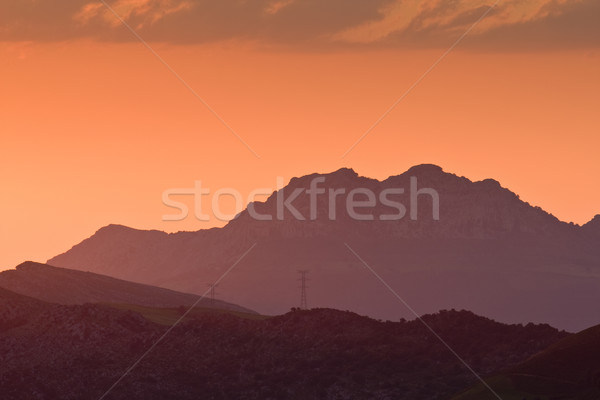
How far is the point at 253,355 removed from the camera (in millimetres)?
138875

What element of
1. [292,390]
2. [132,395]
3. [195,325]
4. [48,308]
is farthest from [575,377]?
[48,308]

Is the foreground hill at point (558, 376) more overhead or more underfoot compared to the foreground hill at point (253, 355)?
more underfoot

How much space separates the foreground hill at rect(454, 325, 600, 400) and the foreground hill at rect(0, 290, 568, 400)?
32.4 m

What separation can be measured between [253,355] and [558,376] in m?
65.8

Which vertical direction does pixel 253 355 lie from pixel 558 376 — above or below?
above

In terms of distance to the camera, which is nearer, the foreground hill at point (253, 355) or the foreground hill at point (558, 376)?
the foreground hill at point (558, 376)

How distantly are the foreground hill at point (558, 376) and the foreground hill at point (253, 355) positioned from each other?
32.4 m

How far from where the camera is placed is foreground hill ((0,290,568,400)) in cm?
12388

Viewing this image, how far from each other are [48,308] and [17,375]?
2608cm

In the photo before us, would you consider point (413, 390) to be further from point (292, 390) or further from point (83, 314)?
point (83, 314)

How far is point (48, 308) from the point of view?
498 feet

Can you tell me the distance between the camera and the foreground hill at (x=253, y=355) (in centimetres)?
12388

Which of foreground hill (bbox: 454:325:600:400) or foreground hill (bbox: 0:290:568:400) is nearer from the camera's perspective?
foreground hill (bbox: 454:325:600:400)

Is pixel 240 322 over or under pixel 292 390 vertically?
over
